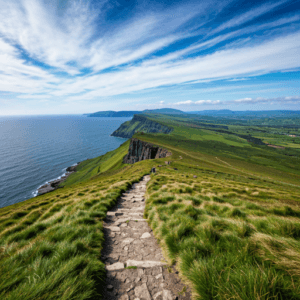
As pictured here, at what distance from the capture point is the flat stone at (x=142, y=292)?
3535 mm

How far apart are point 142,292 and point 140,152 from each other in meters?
105

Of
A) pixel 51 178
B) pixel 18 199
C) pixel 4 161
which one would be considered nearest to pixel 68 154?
pixel 4 161

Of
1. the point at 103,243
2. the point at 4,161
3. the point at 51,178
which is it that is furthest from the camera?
the point at 4,161

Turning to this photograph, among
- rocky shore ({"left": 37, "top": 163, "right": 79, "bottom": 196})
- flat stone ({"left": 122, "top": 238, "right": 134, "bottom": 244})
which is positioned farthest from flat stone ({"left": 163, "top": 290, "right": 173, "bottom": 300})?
rocky shore ({"left": 37, "top": 163, "right": 79, "bottom": 196})

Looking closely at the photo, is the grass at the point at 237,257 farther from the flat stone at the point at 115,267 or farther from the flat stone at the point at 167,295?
the flat stone at the point at 115,267

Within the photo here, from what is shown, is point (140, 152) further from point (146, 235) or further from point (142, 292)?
point (142, 292)

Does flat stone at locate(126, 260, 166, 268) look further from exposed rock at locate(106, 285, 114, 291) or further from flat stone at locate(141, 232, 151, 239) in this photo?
flat stone at locate(141, 232, 151, 239)

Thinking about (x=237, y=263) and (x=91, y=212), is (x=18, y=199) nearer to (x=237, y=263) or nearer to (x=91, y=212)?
(x=91, y=212)

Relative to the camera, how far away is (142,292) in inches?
143

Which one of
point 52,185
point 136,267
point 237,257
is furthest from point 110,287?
point 52,185

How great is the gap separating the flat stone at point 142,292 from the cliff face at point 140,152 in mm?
87357

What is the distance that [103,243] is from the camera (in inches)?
235

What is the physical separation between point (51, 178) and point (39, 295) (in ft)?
403

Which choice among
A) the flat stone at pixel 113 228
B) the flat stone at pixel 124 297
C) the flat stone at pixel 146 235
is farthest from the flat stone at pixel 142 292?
the flat stone at pixel 113 228
